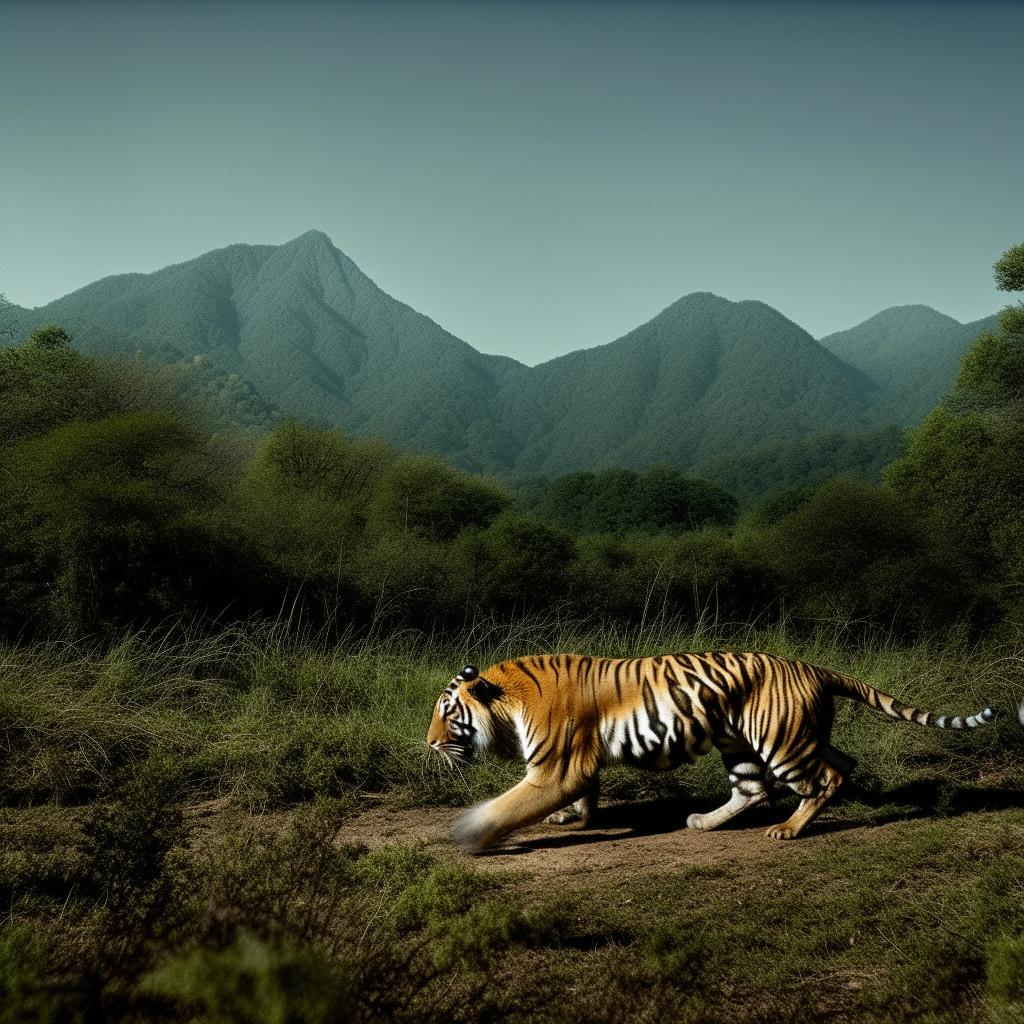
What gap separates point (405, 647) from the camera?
1070 centimetres

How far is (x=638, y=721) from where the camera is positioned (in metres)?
5.35

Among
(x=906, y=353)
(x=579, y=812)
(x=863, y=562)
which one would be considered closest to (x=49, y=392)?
(x=579, y=812)

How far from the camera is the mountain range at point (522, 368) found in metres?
73.6

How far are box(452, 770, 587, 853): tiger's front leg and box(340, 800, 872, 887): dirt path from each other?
0.45ft

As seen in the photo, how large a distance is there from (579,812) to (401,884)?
1568 millimetres

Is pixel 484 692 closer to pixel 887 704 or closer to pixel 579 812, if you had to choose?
pixel 579 812

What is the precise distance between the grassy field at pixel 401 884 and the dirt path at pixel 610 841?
0.08 meters

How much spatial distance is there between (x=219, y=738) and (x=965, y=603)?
42.7ft

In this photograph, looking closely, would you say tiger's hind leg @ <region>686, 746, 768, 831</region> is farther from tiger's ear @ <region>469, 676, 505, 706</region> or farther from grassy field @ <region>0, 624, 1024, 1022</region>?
tiger's ear @ <region>469, 676, 505, 706</region>

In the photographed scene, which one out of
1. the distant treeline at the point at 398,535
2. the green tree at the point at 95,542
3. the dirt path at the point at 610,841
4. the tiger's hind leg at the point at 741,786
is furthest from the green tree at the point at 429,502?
the tiger's hind leg at the point at 741,786

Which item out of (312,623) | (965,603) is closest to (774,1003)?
(312,623)

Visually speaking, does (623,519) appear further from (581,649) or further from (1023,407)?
(581,649)

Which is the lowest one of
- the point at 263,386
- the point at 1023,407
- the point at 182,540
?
the point at 182,540

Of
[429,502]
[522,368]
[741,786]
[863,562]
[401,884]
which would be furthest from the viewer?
[522,368]
